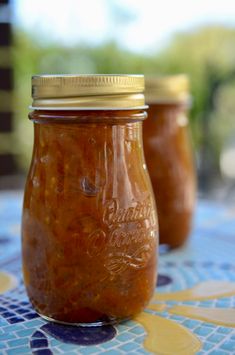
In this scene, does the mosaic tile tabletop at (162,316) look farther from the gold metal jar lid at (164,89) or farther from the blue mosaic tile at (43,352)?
the gold metal jar lid at (164,89)

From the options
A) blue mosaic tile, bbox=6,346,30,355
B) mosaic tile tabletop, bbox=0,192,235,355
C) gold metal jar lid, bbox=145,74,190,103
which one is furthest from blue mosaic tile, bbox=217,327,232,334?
gold metal jar lid, bbox=145,74,190,103

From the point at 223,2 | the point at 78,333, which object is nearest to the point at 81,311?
the point at 78,333

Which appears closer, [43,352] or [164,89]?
[43,352]

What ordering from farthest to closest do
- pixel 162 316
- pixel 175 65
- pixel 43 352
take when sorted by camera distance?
pixel 175 65 < pixel 162 316 < pixel 43 352

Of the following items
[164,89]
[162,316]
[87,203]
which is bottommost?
[162,316]

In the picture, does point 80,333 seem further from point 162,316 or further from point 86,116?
point 86,116

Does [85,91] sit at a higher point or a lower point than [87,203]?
higher

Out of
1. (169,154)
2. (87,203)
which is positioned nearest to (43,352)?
(87,203)
